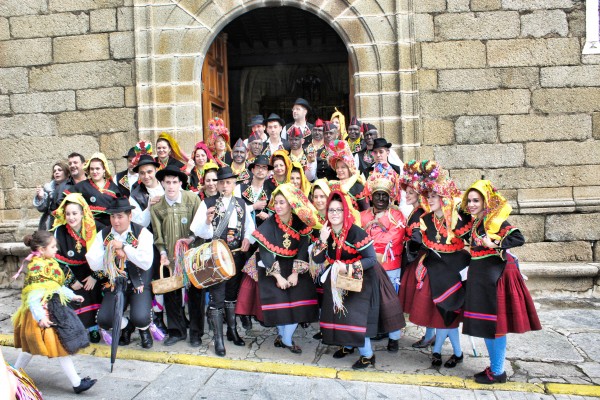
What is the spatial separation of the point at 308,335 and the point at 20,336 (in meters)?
2.56

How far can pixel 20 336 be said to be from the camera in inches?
150

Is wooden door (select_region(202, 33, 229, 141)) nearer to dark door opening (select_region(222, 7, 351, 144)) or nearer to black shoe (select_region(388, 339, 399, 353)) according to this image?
dark door opening (select_region(222, 7, 351, 144))

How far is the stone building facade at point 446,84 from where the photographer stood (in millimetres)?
6727

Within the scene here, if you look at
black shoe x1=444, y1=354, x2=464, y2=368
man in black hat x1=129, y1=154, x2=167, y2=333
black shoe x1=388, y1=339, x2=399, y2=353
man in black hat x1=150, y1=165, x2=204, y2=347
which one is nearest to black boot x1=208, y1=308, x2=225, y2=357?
man in black hat x1=150, y1=165, x2=204, y2=347

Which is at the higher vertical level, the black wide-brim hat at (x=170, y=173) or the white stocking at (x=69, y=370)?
the black wide-brim hat at (x=170, y=173)

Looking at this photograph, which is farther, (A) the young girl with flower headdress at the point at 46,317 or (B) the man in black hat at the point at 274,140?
(B) the man in black hat at the point at 274,140

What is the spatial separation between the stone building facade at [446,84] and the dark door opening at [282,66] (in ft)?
10.3

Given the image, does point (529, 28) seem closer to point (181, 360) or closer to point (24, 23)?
point (181, 360)

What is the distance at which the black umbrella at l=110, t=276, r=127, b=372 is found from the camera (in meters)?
4.18

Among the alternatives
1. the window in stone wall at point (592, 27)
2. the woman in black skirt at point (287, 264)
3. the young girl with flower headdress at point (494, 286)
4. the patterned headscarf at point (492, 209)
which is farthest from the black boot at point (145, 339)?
the window in stone wall at point (592, 27)

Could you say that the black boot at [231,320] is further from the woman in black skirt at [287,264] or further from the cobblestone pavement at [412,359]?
the woman in black skirt at [287,264]

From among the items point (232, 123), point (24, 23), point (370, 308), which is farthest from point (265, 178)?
point (232, 123)

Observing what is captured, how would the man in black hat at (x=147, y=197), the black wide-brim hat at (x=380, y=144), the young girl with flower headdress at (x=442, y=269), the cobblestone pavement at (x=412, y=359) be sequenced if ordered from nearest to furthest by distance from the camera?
the cobblestone pavement at (x=412, y=359) → the young girl with flower headdress at (x=442, y=269) → the man in black hat at (x=147, y=197) → the black wide-brim hat at (x=380, y=144)

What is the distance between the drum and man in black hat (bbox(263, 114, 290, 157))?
2099 mm
